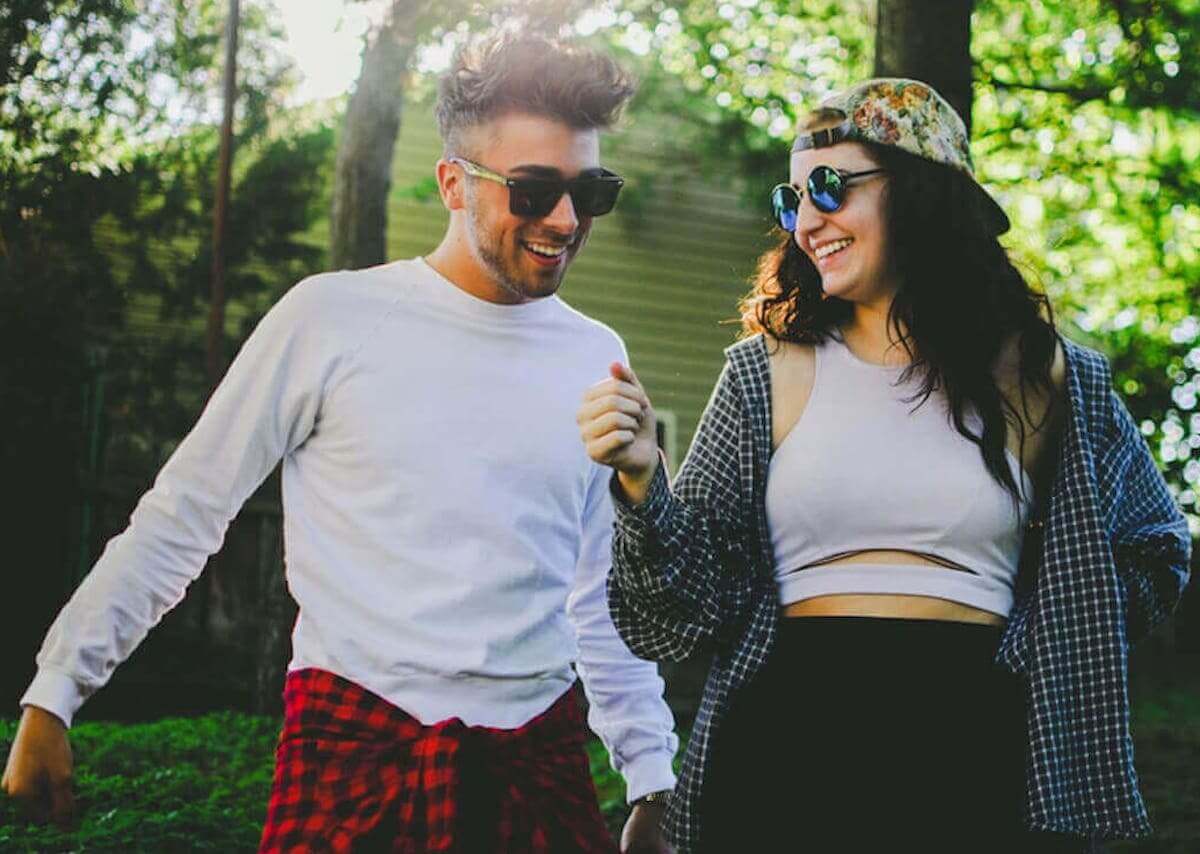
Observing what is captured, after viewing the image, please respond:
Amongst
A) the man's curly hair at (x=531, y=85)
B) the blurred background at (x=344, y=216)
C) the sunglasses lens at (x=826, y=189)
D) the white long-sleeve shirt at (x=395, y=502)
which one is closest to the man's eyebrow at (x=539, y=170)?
the man's curly hair at (x=531, y=85)

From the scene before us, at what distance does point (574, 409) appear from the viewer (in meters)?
3.17

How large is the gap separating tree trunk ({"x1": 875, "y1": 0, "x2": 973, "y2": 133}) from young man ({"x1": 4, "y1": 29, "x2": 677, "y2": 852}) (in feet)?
8.36

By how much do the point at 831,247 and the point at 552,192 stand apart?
2.05 feet

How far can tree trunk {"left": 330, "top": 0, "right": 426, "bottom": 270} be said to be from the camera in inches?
384

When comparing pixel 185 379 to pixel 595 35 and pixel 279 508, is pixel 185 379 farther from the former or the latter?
pixel 595 35

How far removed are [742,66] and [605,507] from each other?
11330mm

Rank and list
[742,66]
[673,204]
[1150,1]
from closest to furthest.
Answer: [1150,1], [742,66], [673,204]

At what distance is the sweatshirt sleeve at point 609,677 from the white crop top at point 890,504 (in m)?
0.62

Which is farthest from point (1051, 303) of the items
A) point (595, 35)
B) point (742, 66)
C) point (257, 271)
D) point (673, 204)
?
point (673, 204)

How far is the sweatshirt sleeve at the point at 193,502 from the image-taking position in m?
2.69

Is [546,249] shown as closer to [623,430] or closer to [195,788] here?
[623,430]

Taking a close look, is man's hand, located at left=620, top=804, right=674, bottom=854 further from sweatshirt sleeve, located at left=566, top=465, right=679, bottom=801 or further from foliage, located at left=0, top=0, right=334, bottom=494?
foliage, located at left=0, top=0, right=334, bottom=494

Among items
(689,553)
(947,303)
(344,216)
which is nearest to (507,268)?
(689,553)

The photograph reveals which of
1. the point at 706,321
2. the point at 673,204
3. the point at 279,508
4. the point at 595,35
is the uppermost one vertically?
the point at 595,35
